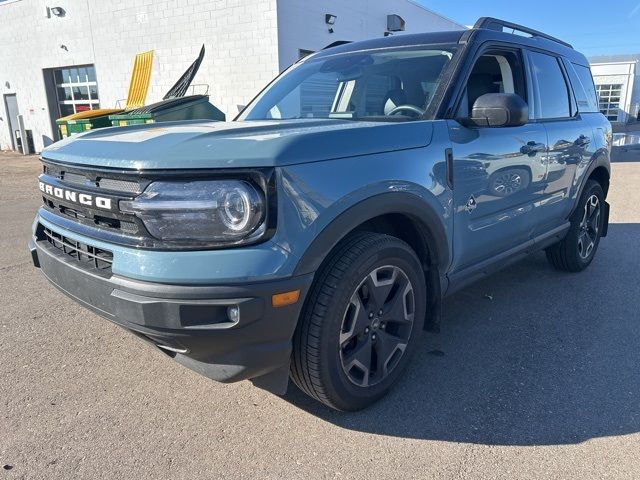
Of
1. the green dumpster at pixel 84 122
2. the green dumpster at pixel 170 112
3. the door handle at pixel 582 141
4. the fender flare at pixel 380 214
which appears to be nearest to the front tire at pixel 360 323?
the fender flare at pixel 380 214

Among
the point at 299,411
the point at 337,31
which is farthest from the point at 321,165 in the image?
the point at 337,31

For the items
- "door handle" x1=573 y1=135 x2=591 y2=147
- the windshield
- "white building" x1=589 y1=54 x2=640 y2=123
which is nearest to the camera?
the windshield

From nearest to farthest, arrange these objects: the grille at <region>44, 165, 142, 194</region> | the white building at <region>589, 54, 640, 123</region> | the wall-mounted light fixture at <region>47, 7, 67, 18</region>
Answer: the grille at <region>44, 165, 142, 194</region> < the wall-mounted light fixture at <region>47, 7, 67, 18</region> < the white building at <region>589, 54, 640, 123</region>

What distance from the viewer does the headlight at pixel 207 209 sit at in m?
2.01

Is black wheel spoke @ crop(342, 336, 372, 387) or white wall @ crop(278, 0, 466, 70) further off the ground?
white wall @ crop(278, 0, 466, 70)

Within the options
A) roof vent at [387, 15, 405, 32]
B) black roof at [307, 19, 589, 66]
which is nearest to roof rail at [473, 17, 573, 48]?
black roof at [307, 19, 589, 66]

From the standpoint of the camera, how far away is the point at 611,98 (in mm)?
37531

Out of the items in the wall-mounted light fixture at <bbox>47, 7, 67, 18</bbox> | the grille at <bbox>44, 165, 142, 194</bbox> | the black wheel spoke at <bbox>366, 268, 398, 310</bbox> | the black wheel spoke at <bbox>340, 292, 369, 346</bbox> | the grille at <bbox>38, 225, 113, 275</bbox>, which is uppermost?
the wall-mounted light fixture at <bbox>47, 7, 67, 18</bbox>

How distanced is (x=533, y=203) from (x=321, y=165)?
7.15 feet

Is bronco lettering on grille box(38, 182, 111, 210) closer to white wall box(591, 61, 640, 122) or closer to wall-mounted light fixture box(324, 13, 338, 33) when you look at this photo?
wall-mounted light fixture box(324, 13, 338, 33)

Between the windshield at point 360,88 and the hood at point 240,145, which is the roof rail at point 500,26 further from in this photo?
the hood at point 240,145

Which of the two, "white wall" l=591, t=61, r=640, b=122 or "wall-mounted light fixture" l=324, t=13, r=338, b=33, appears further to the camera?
"white wall" l=591, t=61, r=640, b=122

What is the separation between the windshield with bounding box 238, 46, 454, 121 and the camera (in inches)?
123

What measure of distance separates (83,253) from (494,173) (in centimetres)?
238
